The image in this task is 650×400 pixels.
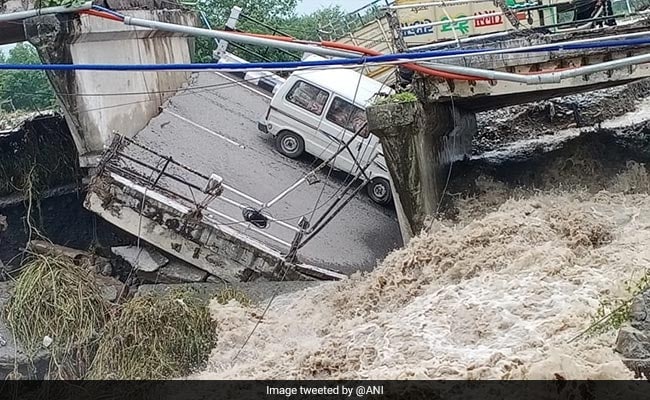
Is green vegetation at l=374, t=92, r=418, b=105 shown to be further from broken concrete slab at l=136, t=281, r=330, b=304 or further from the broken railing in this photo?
A: broken concrete slab at l=136, t=281, r=330, b=304

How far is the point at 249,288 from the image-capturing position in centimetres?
1423

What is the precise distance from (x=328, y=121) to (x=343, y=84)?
2.74ft

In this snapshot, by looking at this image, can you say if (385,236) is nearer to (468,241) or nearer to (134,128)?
(468,241)

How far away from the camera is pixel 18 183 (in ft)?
63.4

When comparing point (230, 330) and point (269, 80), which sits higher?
point (269, 80)

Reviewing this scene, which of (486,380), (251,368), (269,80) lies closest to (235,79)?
(269,80)

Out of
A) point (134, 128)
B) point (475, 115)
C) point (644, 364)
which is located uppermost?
point (644, 364)

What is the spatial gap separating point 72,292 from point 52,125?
7852 millimetres

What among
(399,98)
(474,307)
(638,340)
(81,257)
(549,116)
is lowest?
(81,257)

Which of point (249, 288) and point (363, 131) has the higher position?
point (363, 131)

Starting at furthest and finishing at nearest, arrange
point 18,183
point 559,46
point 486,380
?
1. point 18,183
2. point 559,46
3. point 486,380

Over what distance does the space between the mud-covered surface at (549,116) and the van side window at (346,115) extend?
581 cm

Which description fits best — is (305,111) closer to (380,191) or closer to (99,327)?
(380,191)
